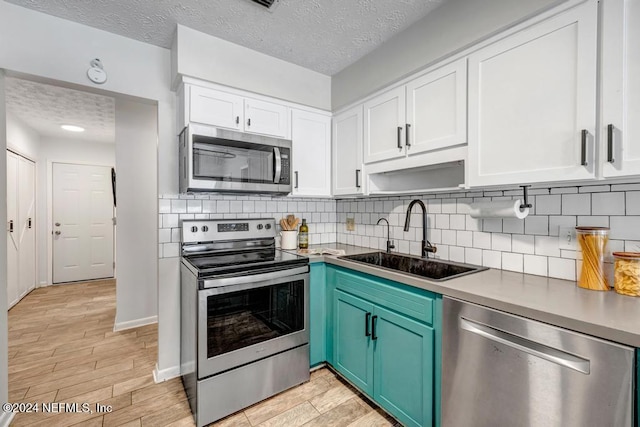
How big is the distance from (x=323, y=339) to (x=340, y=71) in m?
2.21

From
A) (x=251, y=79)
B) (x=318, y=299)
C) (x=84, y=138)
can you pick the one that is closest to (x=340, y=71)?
(x=251, y=79)

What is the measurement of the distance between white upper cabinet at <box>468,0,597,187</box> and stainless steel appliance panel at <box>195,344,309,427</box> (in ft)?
5.31

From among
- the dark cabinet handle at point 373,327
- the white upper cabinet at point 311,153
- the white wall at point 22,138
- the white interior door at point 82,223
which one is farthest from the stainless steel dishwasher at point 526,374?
the white interior door at point 82,223

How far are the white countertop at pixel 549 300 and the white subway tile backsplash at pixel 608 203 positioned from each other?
0.37 metres

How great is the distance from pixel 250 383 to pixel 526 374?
4.88 ft

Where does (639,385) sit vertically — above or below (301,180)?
Result: below

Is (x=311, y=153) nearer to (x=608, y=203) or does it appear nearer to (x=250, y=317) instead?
(x=250, y=317)

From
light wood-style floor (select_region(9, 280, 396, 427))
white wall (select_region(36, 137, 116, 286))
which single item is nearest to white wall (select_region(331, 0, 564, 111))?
light wood-style floor (select_region(9, 280, 396, 427))

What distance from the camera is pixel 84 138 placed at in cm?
483

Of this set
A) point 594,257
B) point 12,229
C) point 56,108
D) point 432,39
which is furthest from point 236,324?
point 12,229

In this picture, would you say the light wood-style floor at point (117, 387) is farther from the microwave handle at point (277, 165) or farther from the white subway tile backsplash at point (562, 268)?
the microwave handle at point (277, 165)

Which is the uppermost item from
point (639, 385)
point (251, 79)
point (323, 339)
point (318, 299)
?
point (251, 79)

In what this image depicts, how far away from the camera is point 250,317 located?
183 cm

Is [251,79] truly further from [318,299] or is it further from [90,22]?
[318,299]
